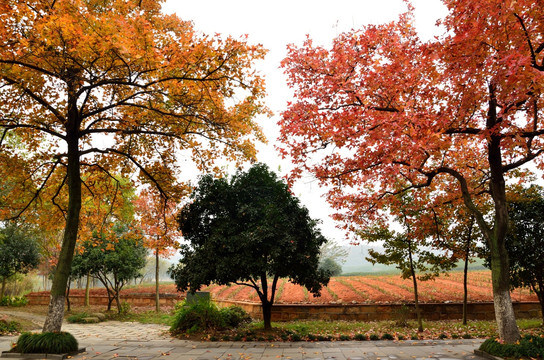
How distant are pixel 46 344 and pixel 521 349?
373 inches

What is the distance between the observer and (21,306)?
786 inches

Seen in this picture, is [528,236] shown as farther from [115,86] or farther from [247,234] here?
[115,86]

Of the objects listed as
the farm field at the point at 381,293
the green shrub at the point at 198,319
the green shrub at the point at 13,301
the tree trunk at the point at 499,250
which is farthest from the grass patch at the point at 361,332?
the green shrub at the point at 13,301

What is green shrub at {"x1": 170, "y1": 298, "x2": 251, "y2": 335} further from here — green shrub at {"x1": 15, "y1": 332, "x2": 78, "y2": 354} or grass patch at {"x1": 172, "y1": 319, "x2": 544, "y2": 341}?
green shrub at {"x1": 15, "y1": 332, "x2": 78, "y2": 354}

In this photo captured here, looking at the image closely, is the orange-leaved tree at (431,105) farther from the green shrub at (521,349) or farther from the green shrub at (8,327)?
the green shrub at (8,327)

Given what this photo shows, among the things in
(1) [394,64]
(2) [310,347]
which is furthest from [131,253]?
(1) [394,64]

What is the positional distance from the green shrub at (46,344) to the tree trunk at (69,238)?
344 millimetres

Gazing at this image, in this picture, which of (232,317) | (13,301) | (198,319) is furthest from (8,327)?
(13,301)

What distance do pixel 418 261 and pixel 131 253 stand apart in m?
13.5

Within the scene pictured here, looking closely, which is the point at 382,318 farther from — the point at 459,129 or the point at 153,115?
the point at 153,115

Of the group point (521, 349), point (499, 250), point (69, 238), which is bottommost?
point (521, 349)

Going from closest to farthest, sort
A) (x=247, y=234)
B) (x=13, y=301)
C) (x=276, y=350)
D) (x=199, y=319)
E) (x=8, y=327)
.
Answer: (x=276, y=350), (x=247, y=234), (x=199, y=319), (x=8, y=327), (x=13, y=301)

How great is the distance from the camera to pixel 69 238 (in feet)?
26.4

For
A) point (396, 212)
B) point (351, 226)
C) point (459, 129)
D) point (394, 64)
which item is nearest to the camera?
point (459, 129)
